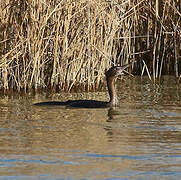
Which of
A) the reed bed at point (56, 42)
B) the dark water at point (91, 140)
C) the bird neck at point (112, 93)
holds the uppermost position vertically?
the reed bed at point (56, 42)

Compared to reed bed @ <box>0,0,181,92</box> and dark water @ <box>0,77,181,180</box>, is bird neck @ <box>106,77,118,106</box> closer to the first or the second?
dark water @ <box>0,77,181,180</box>

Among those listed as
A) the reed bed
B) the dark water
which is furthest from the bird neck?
the reed bed

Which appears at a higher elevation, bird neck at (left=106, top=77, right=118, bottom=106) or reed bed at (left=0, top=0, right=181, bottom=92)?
reed bed at (left=0, top=0, right=181, bottom=92)

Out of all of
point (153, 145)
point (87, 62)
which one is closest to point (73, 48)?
point (87, 62)

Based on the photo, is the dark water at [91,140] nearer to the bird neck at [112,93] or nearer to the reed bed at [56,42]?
the bird neck at [112,93]

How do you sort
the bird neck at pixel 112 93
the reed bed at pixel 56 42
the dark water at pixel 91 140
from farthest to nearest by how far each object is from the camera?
the reed bed at pixel 56 42
the bird neck at pixel 112 93
the dark water at pixel 91 140

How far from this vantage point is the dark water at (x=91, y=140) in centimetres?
635

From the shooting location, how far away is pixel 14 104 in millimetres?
10992

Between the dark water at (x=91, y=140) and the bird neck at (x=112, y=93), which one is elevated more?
the bird neck at (x=112, y=93)

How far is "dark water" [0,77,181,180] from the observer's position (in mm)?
6348

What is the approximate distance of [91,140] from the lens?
7805 mm

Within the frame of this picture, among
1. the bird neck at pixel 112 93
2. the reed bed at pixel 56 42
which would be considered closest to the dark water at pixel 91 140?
the bird neck at pixel 112 93

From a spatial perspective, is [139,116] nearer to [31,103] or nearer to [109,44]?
[31,103]

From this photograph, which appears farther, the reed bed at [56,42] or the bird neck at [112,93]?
the reed bed at [56,42]
